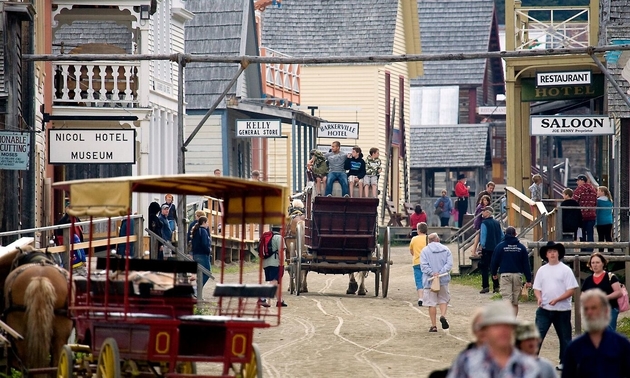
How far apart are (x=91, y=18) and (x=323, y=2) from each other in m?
21.4

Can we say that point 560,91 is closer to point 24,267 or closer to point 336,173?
point 336,173

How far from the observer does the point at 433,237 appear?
2181 centimetres

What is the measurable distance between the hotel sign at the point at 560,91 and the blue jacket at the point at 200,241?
9.19 metres

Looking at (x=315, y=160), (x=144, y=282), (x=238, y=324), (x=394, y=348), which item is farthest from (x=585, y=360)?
(x=315, y=160)

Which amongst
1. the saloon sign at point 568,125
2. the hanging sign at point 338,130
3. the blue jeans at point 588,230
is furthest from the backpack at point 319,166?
the hanging sign at point 338,130

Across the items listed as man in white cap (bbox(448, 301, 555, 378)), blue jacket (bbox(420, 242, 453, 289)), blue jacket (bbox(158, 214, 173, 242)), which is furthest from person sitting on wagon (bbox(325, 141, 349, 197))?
man in white cap (bbox(448, 301, 555, 378))

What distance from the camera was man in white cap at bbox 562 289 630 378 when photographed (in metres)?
9.58

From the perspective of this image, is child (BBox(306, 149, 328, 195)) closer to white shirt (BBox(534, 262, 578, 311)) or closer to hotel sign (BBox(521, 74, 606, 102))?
hotel sign (BBox(521, 74, 606, 102))

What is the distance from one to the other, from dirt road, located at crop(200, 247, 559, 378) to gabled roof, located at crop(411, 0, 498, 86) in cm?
3551

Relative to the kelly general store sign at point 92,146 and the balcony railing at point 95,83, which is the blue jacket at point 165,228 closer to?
the balcony railing at point 95,83

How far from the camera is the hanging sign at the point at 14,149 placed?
1961 centimetres

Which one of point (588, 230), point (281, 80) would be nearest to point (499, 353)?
point (588, 230)

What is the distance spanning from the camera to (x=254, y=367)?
43.3 ft

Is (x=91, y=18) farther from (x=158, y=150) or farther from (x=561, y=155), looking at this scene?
(x=561, y=155)
